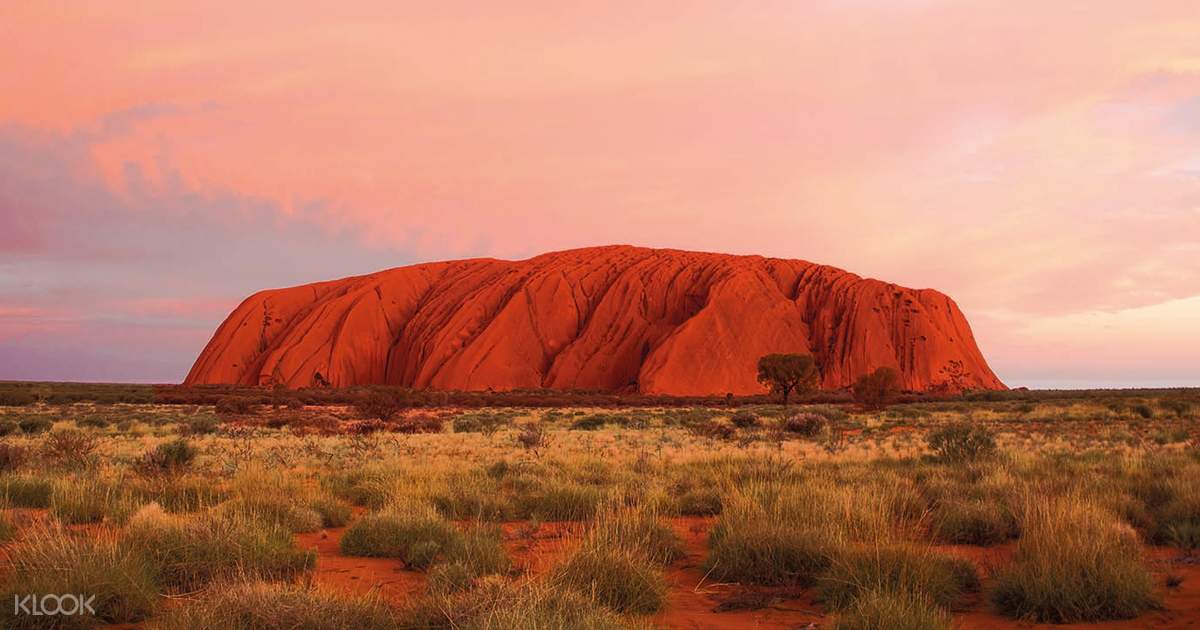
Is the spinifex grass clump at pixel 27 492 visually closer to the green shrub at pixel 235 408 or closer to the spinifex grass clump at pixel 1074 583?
the spinifex grass clump at pixel 1074 583

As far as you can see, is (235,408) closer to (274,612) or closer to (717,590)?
(717,590)

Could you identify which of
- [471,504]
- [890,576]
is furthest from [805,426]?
[890,576]

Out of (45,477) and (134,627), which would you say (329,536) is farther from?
(45,477)

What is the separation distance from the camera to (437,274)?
94750 mm

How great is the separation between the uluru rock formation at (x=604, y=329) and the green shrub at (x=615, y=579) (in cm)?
6000

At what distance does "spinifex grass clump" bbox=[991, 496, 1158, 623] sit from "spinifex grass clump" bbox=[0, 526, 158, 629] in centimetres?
624

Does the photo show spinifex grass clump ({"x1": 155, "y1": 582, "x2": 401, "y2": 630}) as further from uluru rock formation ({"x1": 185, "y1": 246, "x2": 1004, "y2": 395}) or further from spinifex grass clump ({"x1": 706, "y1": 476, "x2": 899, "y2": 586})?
uluru rock formation ({"x1": 185, "y1": 246, "x2": 1004, "y2": 395})

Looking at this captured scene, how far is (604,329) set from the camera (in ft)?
252

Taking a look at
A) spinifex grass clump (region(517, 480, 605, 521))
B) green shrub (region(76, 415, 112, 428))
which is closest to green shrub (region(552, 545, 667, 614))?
spinifex grass clump (region(517, 480, 605, 521))

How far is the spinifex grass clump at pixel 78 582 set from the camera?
15.7ft

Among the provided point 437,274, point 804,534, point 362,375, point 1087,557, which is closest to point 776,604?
point 804,534

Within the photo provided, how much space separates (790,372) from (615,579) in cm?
4354

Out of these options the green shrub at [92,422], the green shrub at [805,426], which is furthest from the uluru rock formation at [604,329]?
the green shrub at [92,422]

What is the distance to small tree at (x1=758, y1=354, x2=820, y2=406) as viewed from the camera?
156ft
